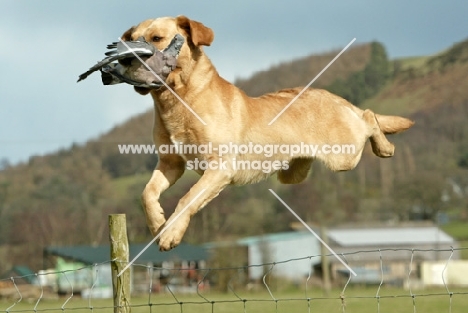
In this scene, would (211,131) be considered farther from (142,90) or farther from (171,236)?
(171,236)

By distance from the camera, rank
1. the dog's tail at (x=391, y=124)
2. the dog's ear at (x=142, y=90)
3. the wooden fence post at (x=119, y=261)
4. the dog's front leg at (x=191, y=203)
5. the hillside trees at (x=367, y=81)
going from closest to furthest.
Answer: the wooden fence post at (x=119, y=261) → the dog's front leg at (x=191, y=203) → the dog's ear at (x=142, y=90) → the dog's tail at (x=391, y=124) → the hillside trees at (x=367, y=81)

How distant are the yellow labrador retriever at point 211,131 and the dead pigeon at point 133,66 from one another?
172mm

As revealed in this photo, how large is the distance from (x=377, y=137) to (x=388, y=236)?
6080 cm

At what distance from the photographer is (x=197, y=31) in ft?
23.8

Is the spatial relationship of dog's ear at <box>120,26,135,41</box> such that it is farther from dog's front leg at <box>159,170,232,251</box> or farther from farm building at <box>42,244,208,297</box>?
farm building at <box>42,244,208,297</box>

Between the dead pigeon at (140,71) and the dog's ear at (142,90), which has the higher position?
the dead pigeon at (140,71)

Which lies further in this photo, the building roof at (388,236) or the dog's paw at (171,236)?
the building roof at (388,236)

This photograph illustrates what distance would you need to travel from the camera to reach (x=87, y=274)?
46688 mm

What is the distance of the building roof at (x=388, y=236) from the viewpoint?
65.3 m

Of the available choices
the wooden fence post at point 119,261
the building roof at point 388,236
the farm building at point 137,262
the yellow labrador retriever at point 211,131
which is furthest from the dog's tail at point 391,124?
the building roof at point 388,236

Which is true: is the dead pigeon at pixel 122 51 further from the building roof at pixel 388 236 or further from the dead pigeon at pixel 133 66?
the building roof at pixel 388 236

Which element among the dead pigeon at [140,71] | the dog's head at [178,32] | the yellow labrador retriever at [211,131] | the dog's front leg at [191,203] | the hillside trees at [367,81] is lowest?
the dog's front leg at [191,203]

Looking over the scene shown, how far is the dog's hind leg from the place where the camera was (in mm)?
8812

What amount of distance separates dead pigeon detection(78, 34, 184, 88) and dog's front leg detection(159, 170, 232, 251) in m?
0.83
